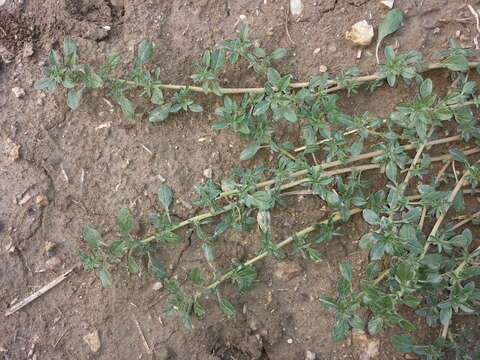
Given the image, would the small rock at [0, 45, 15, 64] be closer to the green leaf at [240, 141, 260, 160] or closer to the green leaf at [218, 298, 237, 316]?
the green leaf at [240, 141, 260, 160]

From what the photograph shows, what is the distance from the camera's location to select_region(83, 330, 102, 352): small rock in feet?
8.51

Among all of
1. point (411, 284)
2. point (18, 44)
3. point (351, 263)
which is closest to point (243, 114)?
point (351, 263)

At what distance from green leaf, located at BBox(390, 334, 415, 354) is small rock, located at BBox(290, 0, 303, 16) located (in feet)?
5.71

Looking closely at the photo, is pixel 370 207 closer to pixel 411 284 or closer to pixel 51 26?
pixel 411 284

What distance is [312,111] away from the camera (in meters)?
2.43

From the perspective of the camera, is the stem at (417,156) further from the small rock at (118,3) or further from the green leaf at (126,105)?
the small rock at (118,3)

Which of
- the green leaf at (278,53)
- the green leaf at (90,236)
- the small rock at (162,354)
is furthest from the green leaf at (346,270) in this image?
the green leaf at (90,236)

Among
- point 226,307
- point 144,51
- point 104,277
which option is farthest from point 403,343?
point 144,51

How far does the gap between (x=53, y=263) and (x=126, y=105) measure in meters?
0.92

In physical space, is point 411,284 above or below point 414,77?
below

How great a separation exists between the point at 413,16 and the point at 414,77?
1.11 ft

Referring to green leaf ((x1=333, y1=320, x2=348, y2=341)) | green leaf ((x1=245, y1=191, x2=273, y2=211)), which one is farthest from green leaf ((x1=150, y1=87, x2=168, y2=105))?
green leaf ((x1=333, y1=320, x2=348, y2=341))

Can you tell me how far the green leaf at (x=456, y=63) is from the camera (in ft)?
7.93

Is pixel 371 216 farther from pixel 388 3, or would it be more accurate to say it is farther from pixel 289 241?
pixel 388 3
